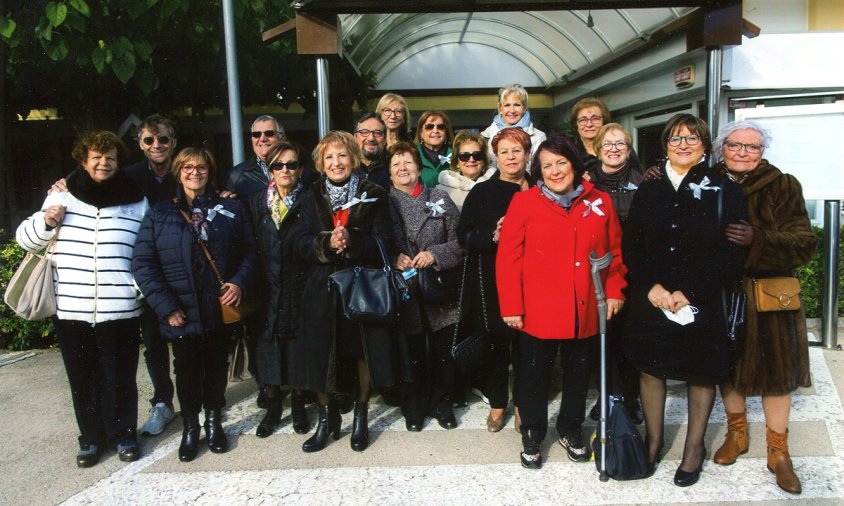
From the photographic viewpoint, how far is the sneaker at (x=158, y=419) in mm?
4305

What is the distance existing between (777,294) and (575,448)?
1.38 meters

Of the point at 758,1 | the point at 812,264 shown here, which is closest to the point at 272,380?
the point at 812,264

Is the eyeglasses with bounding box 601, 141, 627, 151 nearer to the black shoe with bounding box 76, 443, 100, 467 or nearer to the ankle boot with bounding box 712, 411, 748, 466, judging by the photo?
the ankle boot with bounding box 712, 411, 748, 466

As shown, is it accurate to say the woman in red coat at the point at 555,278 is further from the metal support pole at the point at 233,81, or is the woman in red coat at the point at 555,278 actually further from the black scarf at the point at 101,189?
the metal support pole at the point at 233,81

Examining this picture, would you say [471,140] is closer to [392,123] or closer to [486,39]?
[392,123]

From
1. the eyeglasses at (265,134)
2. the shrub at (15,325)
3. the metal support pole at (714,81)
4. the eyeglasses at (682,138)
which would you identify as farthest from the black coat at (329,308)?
the shrub at (15,325)

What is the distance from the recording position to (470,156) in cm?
447

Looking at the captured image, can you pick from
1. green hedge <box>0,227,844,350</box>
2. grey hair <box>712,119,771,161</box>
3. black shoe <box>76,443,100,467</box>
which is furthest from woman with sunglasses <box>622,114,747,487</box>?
green hedge <box>0,227,844,350</box>

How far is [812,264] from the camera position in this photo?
635cm

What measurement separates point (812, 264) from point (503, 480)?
14.7ft

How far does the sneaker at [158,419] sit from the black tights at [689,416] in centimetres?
308

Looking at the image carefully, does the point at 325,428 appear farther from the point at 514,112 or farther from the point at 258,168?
the point at 514,112

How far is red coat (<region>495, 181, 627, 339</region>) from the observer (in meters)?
3.54

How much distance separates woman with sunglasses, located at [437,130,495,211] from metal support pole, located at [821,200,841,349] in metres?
3.42
